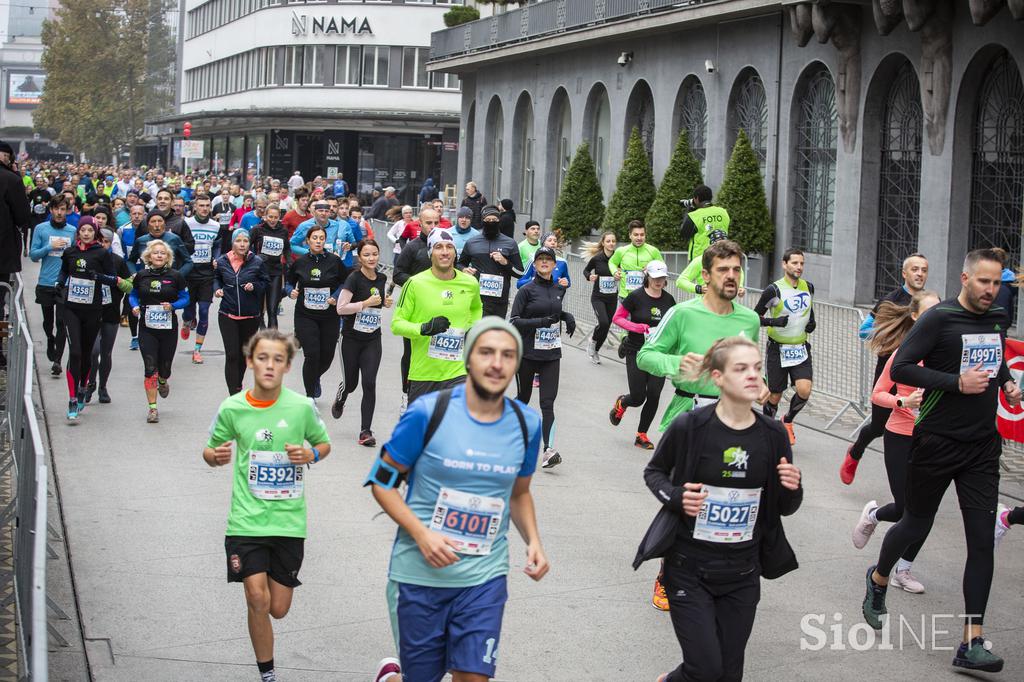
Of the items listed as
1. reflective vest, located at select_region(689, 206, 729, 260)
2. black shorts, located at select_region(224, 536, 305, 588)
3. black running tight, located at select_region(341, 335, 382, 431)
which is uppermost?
reflective vest, located at select_region(689, 206, 729, 260)

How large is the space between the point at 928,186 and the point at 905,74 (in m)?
2.48

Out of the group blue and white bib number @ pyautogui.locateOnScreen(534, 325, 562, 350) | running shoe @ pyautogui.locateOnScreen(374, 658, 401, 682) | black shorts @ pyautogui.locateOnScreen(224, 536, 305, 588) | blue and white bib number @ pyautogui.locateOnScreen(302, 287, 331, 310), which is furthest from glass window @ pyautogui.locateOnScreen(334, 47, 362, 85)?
running shoe @ pyautogui.locateOnScreen(374, 658, 401, 682)

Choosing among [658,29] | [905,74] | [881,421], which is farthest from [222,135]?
[881,421]

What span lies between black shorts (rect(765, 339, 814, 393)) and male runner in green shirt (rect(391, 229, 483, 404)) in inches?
133

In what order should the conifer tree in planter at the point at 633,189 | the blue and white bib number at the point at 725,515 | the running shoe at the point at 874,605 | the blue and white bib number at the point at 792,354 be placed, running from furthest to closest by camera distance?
the conifer tree in planter at the point at 633,189, the blue and white bib number at the point at 792,354, the running shoe at the point at 874,605, the blue and white bib number at the point at 725,515

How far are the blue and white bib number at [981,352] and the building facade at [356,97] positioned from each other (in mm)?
57360

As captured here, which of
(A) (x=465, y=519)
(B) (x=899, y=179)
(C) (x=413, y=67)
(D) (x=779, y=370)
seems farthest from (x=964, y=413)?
(C) (x=413, y=67)

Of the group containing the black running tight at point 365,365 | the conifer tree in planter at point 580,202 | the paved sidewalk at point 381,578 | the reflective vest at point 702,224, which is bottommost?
the paved sidewalk at point 381,578

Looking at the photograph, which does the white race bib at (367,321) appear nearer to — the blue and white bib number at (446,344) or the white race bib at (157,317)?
the blue and white bib number at (446,344)

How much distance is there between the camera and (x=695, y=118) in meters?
32.8

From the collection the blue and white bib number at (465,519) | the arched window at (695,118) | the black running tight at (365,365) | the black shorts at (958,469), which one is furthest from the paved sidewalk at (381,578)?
the arched window at (695,118)

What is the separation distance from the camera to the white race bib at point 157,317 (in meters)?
13.9

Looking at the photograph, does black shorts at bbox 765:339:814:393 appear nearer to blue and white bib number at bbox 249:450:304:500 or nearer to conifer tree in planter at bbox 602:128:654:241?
blue and white bib number at bbox 249:450:304:500

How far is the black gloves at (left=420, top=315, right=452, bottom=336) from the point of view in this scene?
10.6m
